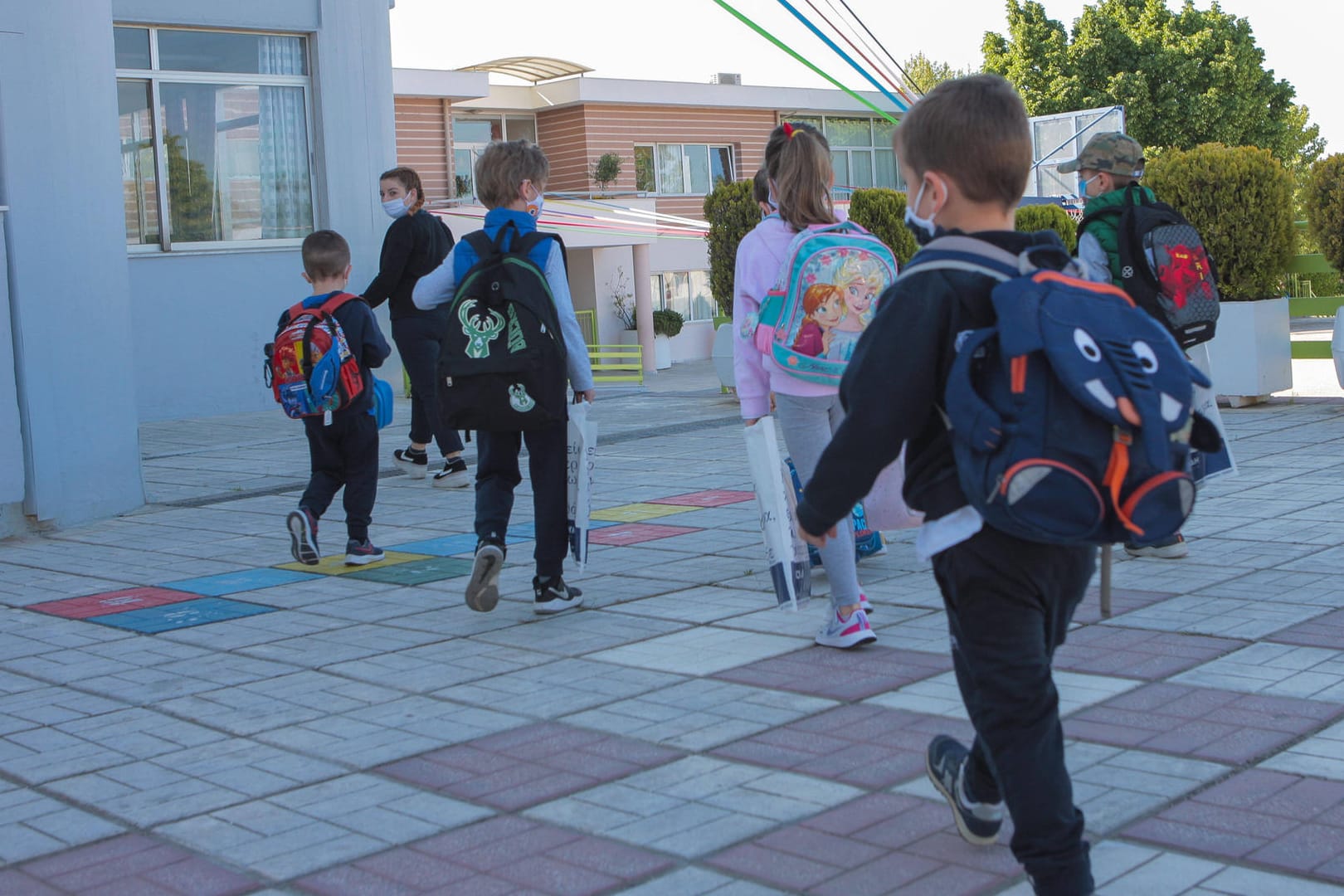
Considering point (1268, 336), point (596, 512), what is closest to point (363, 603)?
point (596, 512)

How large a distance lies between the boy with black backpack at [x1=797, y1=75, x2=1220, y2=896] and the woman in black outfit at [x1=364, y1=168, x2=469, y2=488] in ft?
22.4

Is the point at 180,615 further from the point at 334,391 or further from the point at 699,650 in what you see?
the point at 699,650

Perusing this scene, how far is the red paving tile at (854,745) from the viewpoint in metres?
3.96

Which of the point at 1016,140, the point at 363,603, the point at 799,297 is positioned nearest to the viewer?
the point at 1016,140

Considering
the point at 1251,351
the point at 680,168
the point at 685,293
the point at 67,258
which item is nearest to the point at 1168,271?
the point at 67,258

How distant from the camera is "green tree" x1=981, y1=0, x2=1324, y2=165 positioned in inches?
1890

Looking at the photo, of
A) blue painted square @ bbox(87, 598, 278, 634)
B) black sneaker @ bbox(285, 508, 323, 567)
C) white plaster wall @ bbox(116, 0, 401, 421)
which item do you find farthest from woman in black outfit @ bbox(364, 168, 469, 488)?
white plaster wall @ bbox(116, 0, 401, 421)

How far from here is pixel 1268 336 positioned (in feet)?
40.7

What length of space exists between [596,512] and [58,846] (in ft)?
17.3

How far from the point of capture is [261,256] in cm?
1639

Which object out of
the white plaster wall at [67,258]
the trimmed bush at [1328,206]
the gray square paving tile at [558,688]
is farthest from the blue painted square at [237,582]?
the trimmed bush at [1328,206]

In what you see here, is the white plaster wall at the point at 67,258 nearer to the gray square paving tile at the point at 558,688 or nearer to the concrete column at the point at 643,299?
the gray square paving tile at the point at 558,688

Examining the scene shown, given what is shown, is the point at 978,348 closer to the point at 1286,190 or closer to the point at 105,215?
the point at 105,215

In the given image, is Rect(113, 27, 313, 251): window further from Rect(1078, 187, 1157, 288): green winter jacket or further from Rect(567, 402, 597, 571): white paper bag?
Rect(1078, 187, 1157, 288): green winter jacket
